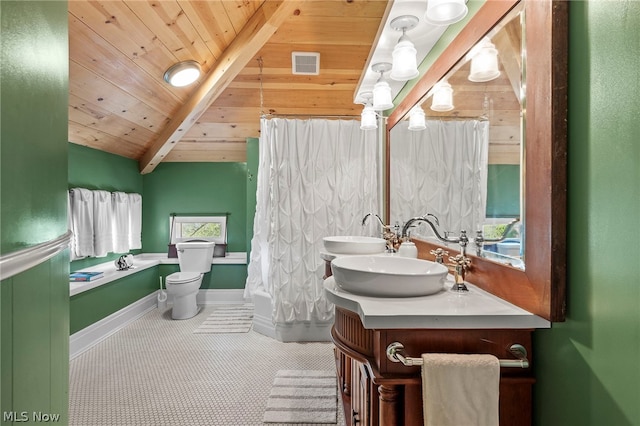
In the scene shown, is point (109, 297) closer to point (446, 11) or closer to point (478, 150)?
point (478, 150)

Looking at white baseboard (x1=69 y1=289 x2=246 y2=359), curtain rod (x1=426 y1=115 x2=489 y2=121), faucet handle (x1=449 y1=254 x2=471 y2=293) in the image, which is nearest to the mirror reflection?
curtain rod (x1=426 y1=115 x2=489 y2=121)

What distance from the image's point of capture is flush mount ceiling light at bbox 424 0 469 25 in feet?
4.01

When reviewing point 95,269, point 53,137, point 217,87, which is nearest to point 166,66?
point 217,87

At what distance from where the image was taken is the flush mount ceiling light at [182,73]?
2576 mm

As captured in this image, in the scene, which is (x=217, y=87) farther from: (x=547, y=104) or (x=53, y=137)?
(x=547, y=104)

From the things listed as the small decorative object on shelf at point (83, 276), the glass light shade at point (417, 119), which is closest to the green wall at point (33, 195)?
the glass light shade at point (417, 119)

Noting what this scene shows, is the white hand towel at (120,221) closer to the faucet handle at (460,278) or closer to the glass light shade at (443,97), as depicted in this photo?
the glass light shade at (443,97)

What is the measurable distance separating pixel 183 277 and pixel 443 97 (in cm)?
317

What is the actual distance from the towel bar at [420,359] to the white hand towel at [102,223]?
3.39 meters

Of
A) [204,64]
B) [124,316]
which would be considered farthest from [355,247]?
[124,316]

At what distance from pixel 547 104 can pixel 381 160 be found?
7.04 ft

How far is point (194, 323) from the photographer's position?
3.50 m

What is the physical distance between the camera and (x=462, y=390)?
2.99 feet

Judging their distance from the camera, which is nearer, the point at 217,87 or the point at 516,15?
the point at 516,15
